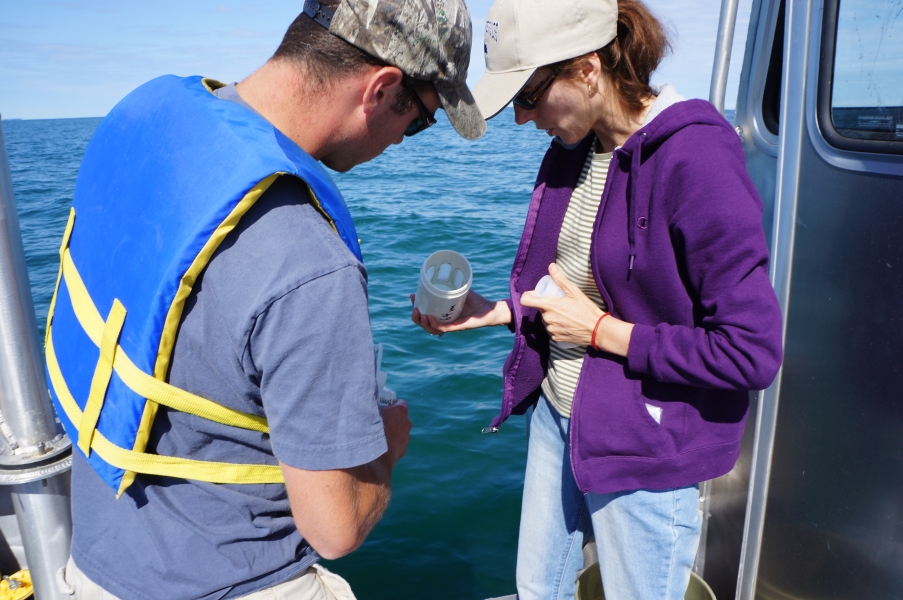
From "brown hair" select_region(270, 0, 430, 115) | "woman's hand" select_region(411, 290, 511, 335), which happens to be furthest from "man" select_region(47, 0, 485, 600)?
"woman's hand" select_region(411, 290, 511, 335)

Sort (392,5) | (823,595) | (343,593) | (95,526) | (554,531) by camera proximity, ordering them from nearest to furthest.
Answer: (392,5), (95,526), (343,593), (823,595), (554,531)

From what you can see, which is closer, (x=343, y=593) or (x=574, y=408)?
(x=343, y=593)

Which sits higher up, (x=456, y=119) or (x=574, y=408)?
(x=456, y=119)

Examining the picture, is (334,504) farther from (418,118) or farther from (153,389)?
(418,118)

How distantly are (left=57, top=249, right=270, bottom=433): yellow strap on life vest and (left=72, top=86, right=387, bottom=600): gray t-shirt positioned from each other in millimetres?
22

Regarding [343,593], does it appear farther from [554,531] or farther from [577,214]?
[577,214]

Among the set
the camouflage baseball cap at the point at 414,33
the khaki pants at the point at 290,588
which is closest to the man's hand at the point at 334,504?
the khaki pants at the point at 290,588

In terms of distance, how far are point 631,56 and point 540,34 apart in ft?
0.86

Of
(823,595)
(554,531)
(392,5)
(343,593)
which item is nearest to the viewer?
(392,5)

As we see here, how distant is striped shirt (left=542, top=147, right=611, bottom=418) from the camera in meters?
2.02

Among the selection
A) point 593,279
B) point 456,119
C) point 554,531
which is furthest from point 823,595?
point 456,119

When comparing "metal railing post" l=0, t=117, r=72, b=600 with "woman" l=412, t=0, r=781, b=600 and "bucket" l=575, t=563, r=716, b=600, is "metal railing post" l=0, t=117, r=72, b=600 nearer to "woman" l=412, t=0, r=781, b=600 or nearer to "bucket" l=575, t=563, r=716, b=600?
"woman" l=412, t=0, r=781, b=600

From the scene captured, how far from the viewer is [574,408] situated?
1989mm

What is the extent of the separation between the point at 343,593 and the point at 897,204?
1644 millimetres
